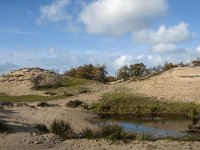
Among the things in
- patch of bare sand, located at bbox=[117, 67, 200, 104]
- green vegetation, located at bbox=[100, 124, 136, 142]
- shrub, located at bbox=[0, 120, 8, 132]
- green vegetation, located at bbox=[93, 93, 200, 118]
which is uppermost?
patch of bare sand, located at bbox=[117, 67, 200, 104]

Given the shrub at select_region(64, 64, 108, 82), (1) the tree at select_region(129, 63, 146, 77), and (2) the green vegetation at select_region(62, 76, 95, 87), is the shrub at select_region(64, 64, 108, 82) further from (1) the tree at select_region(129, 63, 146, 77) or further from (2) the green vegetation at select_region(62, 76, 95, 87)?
(2) the green vegetation at select_region(62, 76, 95, 87)

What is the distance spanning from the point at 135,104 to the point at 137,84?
430 inches

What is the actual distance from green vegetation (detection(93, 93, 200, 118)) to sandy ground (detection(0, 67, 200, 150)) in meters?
1.85

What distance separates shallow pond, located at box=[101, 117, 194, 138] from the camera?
32.4m

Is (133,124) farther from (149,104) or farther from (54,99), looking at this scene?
(54,99)

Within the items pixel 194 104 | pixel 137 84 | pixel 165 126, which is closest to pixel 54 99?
pixel 137 84

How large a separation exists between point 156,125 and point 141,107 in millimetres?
11022

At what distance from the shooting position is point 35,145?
21.5 m

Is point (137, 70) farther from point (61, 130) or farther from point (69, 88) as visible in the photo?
point (61, 130)

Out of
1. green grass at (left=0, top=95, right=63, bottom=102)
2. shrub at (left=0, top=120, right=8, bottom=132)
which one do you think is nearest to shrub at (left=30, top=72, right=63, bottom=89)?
green grass at (left=0, top=95, right=63, bottom=102)

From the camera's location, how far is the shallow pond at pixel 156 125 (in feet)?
106

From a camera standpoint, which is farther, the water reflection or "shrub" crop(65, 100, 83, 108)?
"shrub" crop(65, 100, 83, 108)

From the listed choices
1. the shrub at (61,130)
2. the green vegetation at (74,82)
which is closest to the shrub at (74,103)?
the green vegetation at (74,82)

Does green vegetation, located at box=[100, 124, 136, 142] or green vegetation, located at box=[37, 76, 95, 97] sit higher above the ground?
green vegetation, located at box=[37, 76, 95, 97]
